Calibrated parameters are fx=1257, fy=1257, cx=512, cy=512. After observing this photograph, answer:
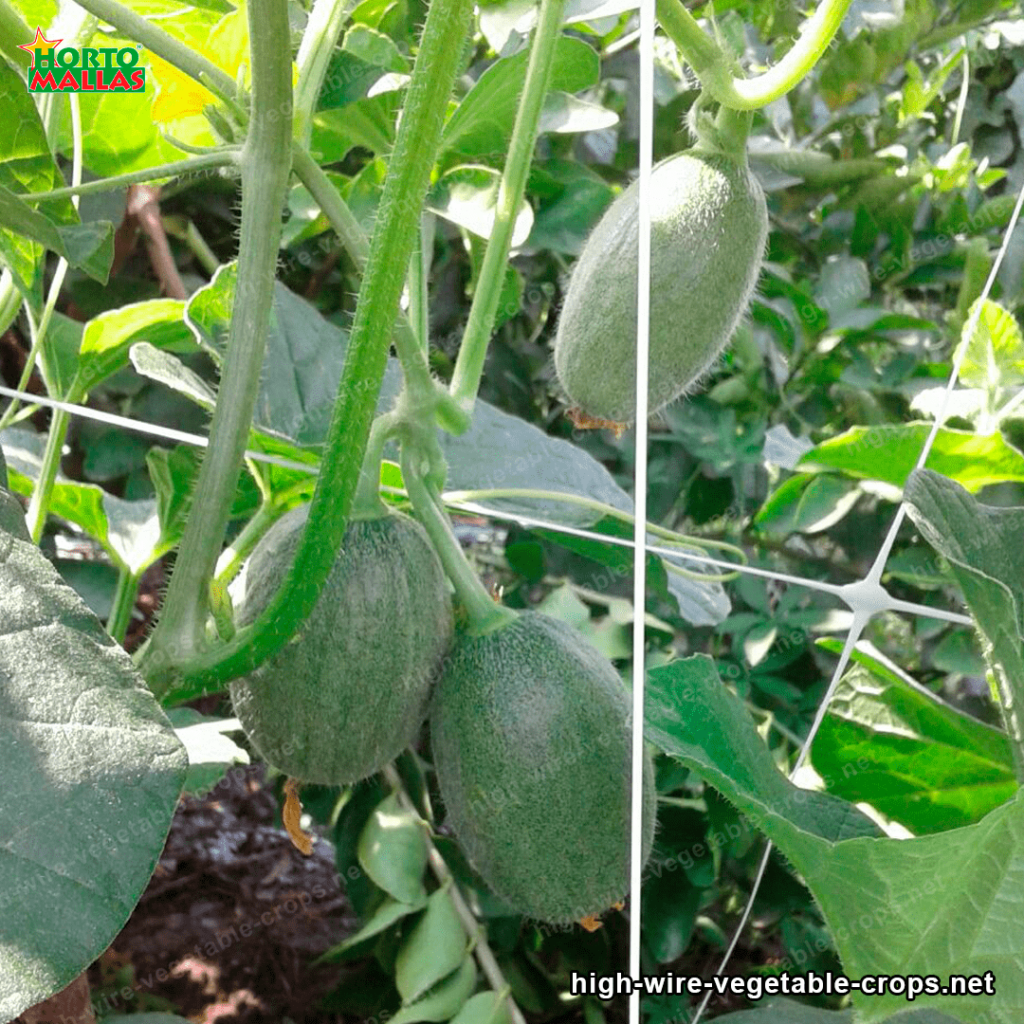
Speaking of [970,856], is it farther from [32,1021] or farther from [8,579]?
[32,1021]

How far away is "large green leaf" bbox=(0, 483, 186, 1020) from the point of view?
401 mm

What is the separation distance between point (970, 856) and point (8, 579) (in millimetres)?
378

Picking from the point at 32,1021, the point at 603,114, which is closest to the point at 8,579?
the point at 32,1021

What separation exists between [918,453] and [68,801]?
2.05 ft

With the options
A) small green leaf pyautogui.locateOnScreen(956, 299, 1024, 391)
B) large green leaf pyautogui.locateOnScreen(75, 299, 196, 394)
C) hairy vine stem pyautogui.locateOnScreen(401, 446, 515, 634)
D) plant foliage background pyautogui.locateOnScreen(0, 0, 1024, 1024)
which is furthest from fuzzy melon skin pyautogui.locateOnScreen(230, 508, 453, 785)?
small green leaf pyautogui.locateOnScreen(956, 299, 1024, 391)

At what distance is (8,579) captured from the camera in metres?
0.46

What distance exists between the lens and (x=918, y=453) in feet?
2.80

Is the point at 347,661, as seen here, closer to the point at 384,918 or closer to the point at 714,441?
the point at 384,918

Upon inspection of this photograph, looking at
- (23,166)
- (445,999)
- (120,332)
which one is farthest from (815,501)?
(23,166)

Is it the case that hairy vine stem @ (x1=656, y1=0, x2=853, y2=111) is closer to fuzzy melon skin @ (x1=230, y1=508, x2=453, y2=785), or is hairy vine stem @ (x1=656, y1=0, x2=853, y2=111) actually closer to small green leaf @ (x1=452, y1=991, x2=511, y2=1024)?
fuzzy melon skin @ (x1=230, y1=508, x2=453, y2=785)

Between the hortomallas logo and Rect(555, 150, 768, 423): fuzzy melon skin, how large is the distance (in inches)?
12.5

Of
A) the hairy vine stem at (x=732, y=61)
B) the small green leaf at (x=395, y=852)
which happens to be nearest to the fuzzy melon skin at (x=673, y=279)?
the hairy vine stem at (x=732, y=61)

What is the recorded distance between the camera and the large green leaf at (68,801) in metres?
0.40

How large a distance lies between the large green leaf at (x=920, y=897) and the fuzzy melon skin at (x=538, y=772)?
9 cm
